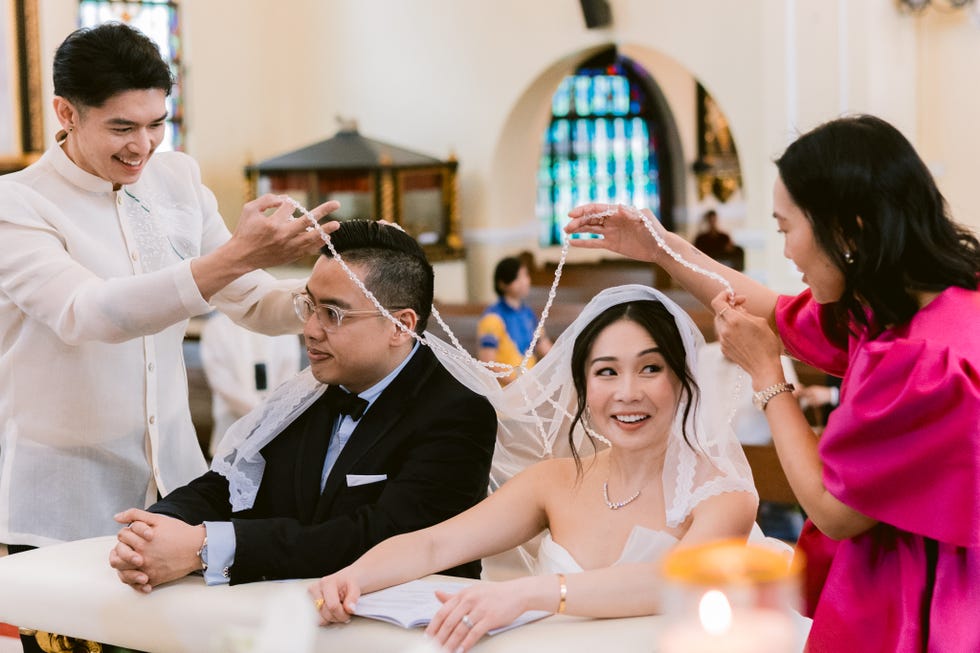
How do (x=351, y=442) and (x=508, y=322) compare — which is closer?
(x=351, y=442)

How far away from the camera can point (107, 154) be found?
252 centimetres

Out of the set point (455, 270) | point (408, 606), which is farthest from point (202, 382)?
point (408, 606)

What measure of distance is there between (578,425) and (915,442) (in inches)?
40.0

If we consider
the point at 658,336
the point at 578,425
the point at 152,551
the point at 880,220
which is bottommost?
the point at 152,551

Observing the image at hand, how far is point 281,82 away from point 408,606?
10914 mm

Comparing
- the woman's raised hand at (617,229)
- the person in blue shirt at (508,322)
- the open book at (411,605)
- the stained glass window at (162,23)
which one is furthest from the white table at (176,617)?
the stained glass window at (162,23)

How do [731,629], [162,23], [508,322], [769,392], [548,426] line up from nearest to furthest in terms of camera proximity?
[731,629], [769,392], [548,426], [508,322], [162,23]

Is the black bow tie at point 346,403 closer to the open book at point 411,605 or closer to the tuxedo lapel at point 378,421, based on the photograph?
the tuxedo lapel at point 378,421

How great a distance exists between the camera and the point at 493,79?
1139cm

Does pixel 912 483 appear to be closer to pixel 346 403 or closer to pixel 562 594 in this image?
pixel 562 594

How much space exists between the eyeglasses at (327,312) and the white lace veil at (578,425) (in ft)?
0.60

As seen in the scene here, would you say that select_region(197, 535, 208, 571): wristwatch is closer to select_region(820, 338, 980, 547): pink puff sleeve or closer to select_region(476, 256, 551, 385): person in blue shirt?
select_region(820, 338, 980, 547): pink puff sleeve

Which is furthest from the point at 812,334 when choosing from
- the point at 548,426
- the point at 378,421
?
the point at 378,421

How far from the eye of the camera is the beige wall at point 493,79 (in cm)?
855
